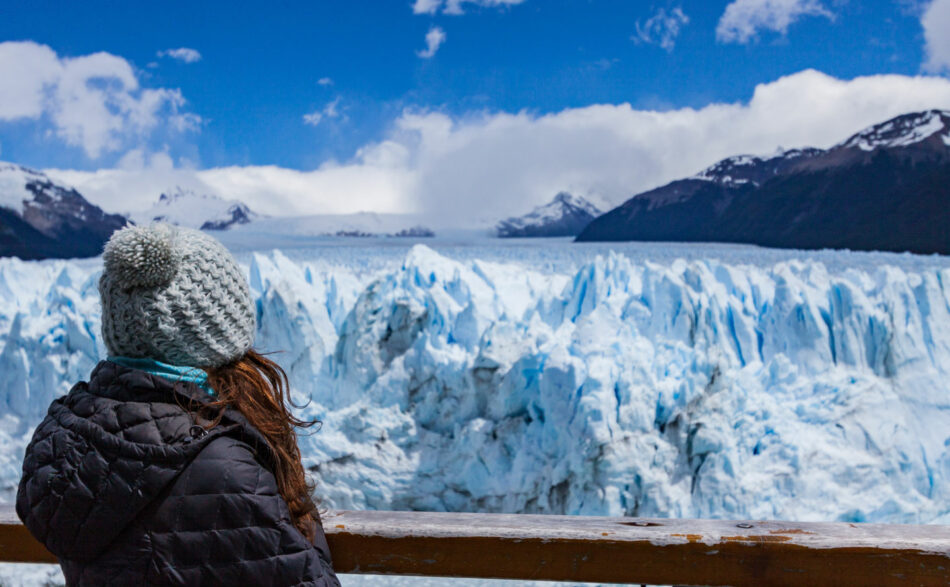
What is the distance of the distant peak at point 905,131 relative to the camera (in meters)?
5.87

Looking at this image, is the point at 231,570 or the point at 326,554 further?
the point at 326,554

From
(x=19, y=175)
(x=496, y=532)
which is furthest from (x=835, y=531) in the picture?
(x=19, y=175)

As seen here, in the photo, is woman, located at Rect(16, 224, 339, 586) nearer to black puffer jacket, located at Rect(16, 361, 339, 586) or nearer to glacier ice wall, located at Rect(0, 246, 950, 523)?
black puffer jacket, located at Rect(16, 361, 339, 586)

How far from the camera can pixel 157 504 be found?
22.5 inches

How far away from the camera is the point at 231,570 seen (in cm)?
57

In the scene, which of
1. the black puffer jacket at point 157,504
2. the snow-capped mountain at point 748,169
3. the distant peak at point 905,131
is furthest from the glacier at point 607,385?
the black puffer jacket at point 157,504

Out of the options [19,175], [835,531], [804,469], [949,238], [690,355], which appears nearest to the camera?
[835,531]

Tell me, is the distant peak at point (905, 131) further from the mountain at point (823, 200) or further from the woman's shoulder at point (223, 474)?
the woman's shoulder at point (223, 474)

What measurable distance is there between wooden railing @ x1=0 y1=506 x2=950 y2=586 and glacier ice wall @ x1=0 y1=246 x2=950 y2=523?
2.92m

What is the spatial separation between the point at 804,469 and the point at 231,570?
406 centimetres

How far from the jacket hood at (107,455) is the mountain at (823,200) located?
256 inches

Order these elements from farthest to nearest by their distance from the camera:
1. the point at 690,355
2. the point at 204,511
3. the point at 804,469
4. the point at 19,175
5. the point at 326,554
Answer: the point at 19,175 < the point at 690,355 < the point at 804,469 < the point at 326,554 < the point at 204,511

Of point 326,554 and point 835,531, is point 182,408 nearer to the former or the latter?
point 326,554

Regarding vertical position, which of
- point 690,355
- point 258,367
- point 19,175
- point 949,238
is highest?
point 19,175
